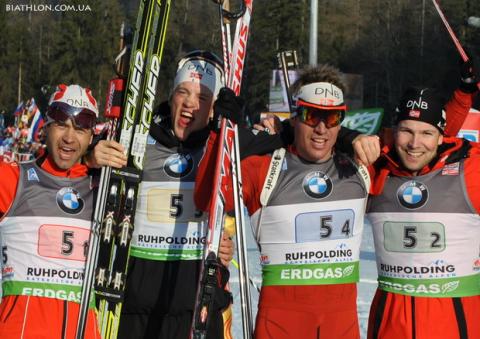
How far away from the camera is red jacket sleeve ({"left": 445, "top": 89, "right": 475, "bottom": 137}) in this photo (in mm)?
4281

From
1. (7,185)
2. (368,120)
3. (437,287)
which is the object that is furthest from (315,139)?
(368,120)

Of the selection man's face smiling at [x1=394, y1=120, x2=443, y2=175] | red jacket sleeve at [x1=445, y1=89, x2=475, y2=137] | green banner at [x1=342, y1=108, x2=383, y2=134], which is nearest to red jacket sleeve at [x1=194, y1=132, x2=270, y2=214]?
man's face smiling at [x1=394, y1=120, x2=443, y2=175]

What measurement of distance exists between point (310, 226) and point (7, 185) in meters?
1.39

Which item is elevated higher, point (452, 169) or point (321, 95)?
point (321, 95)

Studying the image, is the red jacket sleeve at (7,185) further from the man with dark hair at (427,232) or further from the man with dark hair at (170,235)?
the man with dark hair at (427,232)

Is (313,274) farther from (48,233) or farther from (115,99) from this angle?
(115,99)

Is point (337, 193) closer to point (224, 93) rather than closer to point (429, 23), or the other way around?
point (224, 93)

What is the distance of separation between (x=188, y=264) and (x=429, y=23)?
5088 cm

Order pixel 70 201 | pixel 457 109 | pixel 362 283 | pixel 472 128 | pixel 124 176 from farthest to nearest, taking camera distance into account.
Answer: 1. pixel 472 128
2. pixel 362 283
3. pixel 457 109
4. pixel 124 176
5. pixel 70 201

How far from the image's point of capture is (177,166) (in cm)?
410

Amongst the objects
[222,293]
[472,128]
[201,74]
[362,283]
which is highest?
[472,128]

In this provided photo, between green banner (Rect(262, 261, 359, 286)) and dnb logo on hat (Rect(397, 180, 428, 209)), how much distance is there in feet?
1.32

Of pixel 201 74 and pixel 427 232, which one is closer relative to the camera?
pixel 427 232

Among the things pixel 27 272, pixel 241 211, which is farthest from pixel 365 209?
pixel 27 272
